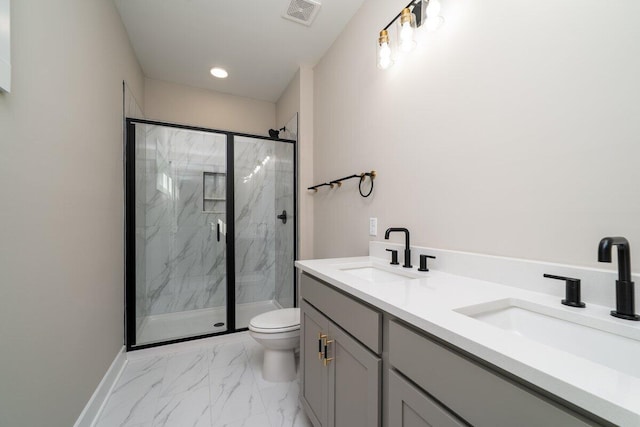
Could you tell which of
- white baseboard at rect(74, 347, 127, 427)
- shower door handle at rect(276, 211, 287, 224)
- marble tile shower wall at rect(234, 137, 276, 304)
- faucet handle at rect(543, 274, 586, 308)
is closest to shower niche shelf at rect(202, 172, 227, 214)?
marble tile shower wall at rect(234, 137, 276, 304)

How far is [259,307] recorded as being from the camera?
2869 millimetres

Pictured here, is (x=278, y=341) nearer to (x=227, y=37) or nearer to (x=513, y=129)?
(x=513, y=129)

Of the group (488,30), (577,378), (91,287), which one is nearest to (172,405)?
(91,287)

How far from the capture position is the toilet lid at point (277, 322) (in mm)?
1647

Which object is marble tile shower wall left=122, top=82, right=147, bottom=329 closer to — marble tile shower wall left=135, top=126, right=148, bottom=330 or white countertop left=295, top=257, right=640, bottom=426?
marble tile shower wall left=135, top=126, right=148, bottom=330

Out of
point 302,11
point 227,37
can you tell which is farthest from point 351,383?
point 227,37

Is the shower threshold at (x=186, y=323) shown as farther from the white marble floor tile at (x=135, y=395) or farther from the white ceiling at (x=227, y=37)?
the white ceiling at (x=227, y=37)

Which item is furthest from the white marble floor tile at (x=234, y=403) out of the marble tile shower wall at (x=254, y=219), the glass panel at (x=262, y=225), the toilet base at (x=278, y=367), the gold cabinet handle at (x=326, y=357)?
the marble tile shower wall at (x=254, y=219)

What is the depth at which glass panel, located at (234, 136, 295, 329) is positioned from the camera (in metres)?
2.69

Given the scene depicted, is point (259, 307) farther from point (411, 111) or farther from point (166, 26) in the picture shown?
point (166, 26)

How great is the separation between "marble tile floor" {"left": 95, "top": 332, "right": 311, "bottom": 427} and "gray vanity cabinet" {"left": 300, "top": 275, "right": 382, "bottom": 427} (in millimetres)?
301

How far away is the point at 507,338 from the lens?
0.51m

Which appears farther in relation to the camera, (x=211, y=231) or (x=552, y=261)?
(x=211, y=231)

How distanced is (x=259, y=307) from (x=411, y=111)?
2477 mm
